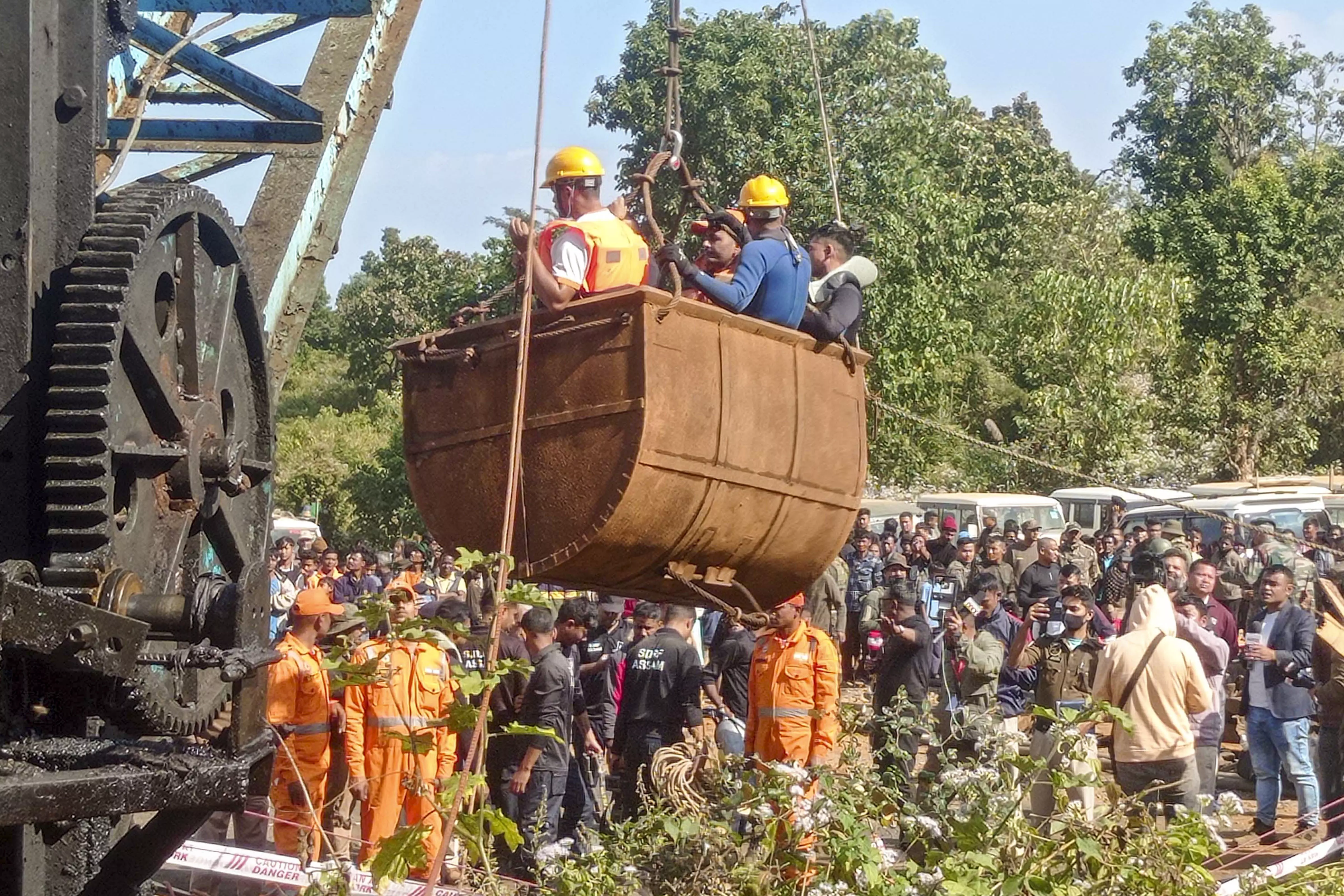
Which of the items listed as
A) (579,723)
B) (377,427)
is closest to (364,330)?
(377,427)

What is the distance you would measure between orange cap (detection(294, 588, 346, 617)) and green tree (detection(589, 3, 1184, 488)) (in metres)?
8.90

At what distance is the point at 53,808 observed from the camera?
308cm

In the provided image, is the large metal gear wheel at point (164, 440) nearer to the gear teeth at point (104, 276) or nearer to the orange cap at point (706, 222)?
the gear teeth at point (104, 276)

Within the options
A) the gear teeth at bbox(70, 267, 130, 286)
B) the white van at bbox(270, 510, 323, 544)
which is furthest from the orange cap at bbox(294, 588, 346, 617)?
the white van at bbox(270, 510, 323, 544)

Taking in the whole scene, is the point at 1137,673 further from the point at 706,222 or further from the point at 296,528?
the point at 296,528

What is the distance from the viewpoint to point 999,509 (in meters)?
30.2

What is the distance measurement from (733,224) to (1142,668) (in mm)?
3785

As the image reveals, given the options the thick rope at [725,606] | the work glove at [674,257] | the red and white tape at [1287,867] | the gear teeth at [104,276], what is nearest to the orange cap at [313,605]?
the thick rope at [725,606]

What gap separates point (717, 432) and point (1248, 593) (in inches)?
482

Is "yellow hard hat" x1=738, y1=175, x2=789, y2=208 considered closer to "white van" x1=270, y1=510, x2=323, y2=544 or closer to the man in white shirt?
the man in white shirt

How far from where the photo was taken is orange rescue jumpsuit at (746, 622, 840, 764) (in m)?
9.95

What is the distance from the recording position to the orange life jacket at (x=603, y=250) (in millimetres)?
6719

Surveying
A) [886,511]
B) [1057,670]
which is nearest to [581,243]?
[1057,670]

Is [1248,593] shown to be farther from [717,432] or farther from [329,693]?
[717,432]
